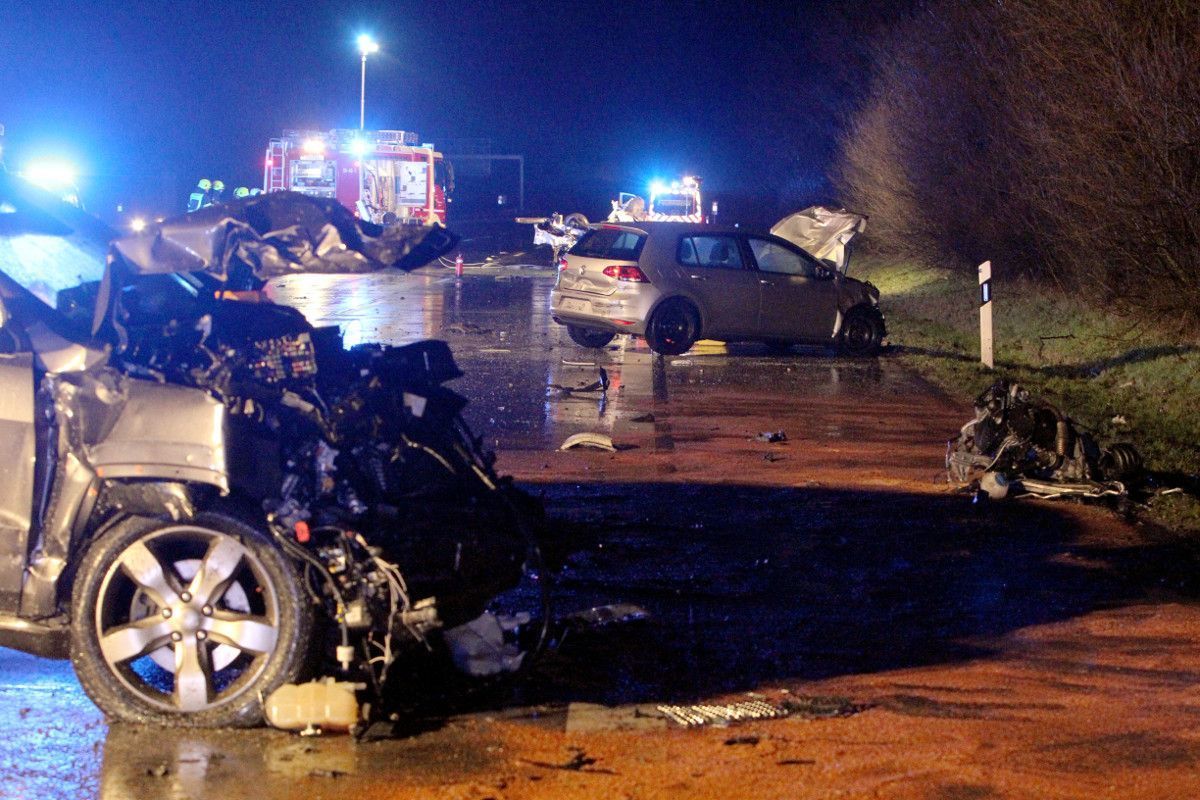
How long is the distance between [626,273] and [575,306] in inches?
33.0

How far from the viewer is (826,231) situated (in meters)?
26.4

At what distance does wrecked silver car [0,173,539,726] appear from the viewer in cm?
→ 515

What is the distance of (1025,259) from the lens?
24828 mm

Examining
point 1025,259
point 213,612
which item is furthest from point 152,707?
point 1025,259

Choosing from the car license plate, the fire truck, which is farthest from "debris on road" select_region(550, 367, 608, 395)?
the fire truck

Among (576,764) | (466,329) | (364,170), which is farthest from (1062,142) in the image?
(364,170)

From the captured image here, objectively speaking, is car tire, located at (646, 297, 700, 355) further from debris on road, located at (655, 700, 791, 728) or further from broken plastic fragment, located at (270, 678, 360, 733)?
broken plastic fragment, located at (270, 678, 360, 733)

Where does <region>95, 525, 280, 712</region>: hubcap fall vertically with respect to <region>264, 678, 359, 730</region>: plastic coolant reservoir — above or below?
above

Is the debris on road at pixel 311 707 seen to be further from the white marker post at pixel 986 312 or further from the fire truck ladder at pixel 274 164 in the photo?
the fire truck ladder at pixel 274 164

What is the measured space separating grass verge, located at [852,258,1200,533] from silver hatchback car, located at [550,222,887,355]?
1.17 meters

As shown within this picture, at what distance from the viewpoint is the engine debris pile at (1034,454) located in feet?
31.7

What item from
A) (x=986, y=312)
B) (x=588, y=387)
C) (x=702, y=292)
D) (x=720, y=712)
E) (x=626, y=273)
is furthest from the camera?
(x=702, y=292)

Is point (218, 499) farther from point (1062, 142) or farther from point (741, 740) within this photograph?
point (1062, 142)

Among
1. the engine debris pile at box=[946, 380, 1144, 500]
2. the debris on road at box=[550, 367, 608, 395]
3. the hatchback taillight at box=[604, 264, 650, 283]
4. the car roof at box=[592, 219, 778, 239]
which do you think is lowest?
the engine debris pile at box=[946, 380, 1144, 500]
